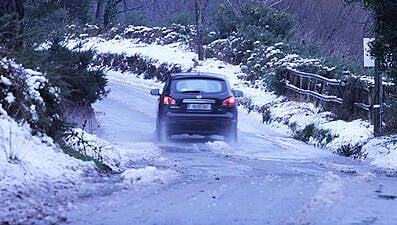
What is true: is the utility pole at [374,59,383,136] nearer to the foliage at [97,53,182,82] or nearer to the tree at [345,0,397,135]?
the tree at [345,0,397,135]

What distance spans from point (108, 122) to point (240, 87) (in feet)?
28.8

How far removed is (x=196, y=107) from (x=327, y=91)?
20.1 ft

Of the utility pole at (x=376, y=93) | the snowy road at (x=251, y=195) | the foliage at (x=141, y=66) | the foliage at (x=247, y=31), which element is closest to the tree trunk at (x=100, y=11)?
the foliage at (x=141, y=66)

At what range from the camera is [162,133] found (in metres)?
16.1

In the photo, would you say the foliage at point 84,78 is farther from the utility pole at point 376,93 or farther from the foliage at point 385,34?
the foliage at point 385,34

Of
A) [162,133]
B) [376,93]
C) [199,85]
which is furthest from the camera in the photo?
[376,93]

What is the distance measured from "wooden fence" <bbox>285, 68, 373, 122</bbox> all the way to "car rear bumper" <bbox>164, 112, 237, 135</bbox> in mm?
3490

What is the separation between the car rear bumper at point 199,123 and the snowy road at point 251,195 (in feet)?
3.20

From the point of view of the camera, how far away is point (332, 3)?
44.8 m

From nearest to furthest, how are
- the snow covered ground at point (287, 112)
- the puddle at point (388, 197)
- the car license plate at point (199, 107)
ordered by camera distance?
the puddle at point (388, 197) < the snow covered ground at point (287, 112) < the car license plate at point (199, 107)

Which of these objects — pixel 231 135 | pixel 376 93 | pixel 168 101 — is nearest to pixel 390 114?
pixel 376 93

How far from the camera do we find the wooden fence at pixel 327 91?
58.9 feet

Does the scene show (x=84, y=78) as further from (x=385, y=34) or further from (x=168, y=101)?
(x=385, y=34)

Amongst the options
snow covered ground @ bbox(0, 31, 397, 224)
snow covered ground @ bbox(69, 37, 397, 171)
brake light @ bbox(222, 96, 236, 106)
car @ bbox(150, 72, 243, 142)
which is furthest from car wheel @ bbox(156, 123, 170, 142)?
snow covered ground @ bbox(69, 37, 397, 171)
